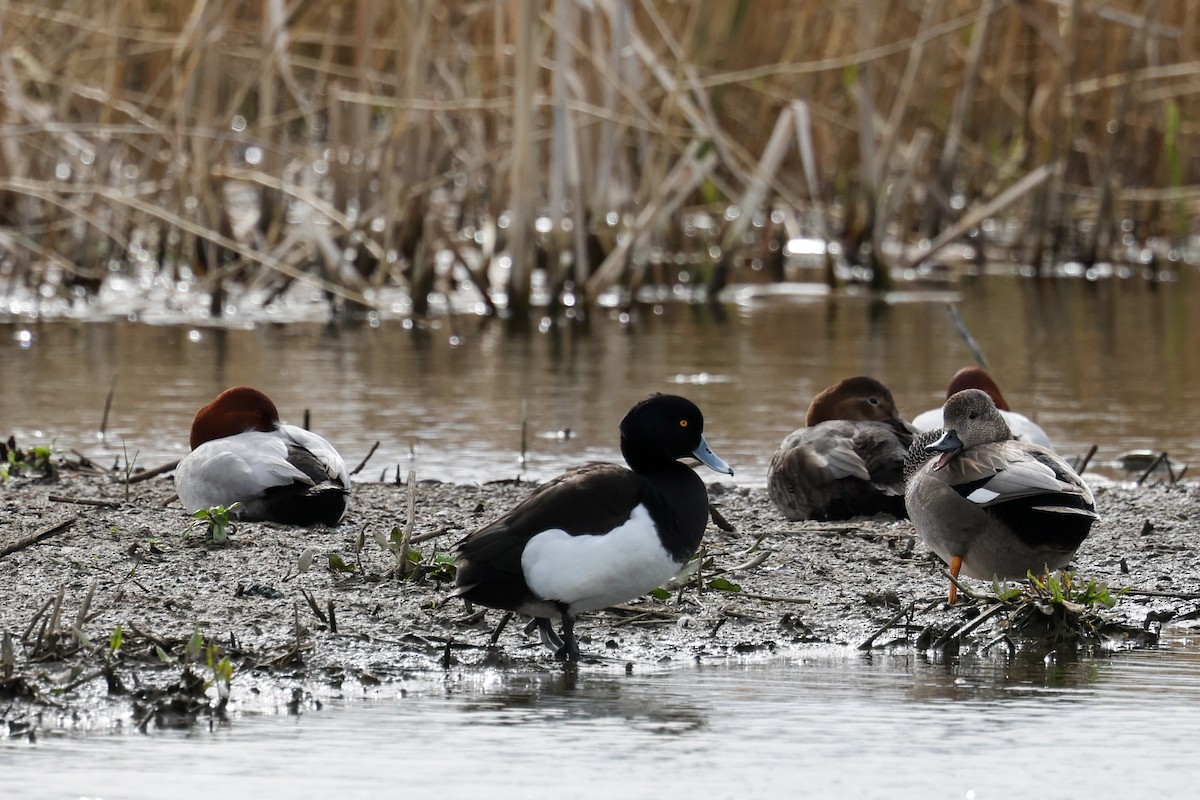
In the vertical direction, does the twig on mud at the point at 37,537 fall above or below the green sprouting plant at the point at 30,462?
below

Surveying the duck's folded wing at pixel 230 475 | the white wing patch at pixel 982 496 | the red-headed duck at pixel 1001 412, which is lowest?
the white wing patch at pixel 982 496

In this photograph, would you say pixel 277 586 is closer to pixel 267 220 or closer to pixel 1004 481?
pixel 1004 481

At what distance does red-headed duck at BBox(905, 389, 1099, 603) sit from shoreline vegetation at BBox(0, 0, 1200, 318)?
5644 millimetres

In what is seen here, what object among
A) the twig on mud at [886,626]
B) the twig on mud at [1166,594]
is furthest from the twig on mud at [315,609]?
the twig on mud at [1166,594]

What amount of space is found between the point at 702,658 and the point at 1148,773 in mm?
1247

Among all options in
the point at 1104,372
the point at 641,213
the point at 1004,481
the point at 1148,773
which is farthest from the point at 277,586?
the point at 641,213

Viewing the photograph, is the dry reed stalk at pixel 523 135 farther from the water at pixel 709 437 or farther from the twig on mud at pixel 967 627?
the twig on mud at pixel 967 627

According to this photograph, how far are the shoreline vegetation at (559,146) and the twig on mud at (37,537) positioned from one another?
474 cm

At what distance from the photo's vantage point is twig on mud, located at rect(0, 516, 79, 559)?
15.7 feet

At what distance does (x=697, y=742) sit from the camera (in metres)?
3.67

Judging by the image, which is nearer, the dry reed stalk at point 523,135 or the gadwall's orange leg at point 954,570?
the gadwall's orange leg at point 954,570

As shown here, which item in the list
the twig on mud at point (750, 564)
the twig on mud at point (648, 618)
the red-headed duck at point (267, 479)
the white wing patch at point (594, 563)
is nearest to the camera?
the white wing patch at point (594, 563)

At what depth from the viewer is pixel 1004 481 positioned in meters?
4.64

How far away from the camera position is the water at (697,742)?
338 cm
